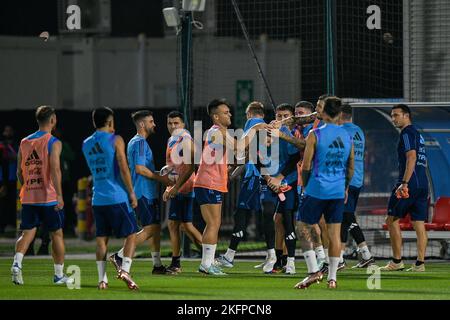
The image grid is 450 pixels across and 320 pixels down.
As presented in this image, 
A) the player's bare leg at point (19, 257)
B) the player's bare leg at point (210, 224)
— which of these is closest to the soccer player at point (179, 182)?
the player's bare leg at point (210, 224)

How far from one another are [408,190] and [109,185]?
5.47m

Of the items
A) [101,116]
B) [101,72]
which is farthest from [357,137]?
[101,72]

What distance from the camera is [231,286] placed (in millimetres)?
16984

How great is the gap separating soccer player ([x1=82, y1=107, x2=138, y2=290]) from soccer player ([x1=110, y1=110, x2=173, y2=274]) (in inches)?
89.8

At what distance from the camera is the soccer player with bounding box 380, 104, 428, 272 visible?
64.4 ft

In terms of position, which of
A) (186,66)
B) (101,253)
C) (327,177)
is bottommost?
(101,253)

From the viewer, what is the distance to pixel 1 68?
40031 millimetres

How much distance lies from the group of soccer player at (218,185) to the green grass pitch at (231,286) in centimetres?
31

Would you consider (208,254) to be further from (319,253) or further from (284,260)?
(284,260)

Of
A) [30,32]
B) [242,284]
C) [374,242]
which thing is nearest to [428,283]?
[242,284]

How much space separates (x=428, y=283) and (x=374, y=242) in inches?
265

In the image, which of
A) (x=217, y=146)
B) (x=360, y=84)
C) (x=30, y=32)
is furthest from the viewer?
(x=30, y=32)

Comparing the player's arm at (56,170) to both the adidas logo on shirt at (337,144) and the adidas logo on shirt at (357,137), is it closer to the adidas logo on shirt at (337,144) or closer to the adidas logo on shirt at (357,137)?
the adidas logo on shirt at (337,144)
